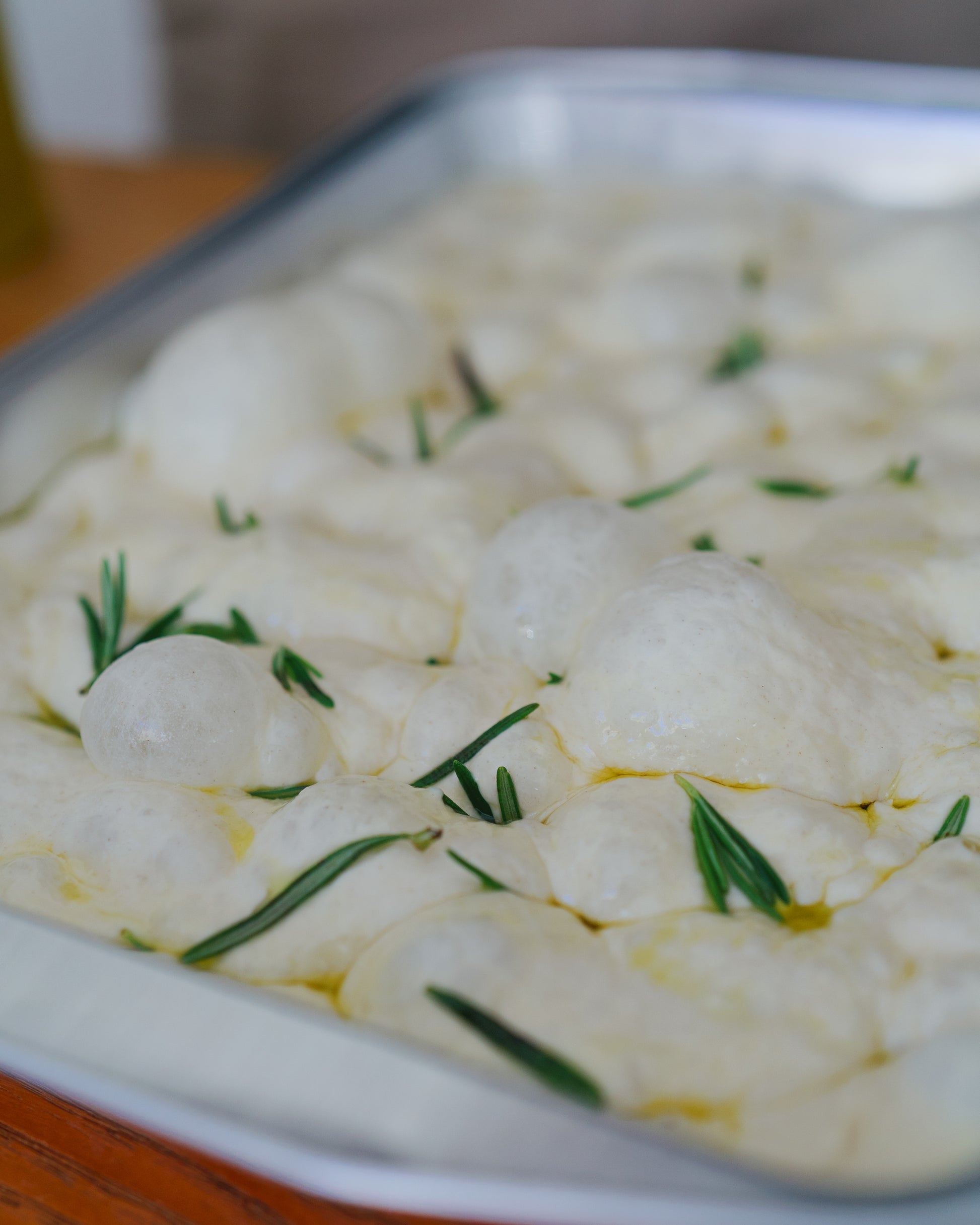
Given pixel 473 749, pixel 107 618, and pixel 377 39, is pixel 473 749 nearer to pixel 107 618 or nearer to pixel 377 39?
pixel 107 618

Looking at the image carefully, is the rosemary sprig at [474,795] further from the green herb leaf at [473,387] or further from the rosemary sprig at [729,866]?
the green herb leaf at [473,387]

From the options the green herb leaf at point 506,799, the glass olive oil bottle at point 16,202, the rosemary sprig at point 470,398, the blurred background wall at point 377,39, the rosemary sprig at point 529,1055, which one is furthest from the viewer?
the blurred background wall at point 377,39

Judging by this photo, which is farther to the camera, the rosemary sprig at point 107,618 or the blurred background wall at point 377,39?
the blurred background wall at point 377,39

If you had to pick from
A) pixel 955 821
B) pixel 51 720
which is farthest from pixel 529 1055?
pixel 51 720

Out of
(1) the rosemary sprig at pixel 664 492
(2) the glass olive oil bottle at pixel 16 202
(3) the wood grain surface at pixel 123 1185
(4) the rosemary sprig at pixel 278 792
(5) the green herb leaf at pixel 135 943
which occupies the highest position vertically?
(2) the glass olive oil bottle at pixel 16 202

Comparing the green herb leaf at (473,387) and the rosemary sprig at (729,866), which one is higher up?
the green herb leaf at (473,387)

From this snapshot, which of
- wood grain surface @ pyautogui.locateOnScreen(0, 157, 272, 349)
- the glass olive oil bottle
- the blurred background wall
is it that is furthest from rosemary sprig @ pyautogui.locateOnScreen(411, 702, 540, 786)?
the blurred background wall

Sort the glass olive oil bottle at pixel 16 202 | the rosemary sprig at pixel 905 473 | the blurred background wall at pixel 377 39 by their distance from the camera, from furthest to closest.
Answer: the blurred background wall at pixel 377 39 → the glass olive oil bottle at pixel 16 202 → the rosemary sprig at pixel 905 473

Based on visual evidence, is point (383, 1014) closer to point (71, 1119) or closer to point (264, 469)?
point (71, 1119)

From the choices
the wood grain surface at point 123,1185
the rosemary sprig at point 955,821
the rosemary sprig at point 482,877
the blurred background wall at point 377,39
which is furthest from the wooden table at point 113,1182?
the blurred background wall at point 377,39
